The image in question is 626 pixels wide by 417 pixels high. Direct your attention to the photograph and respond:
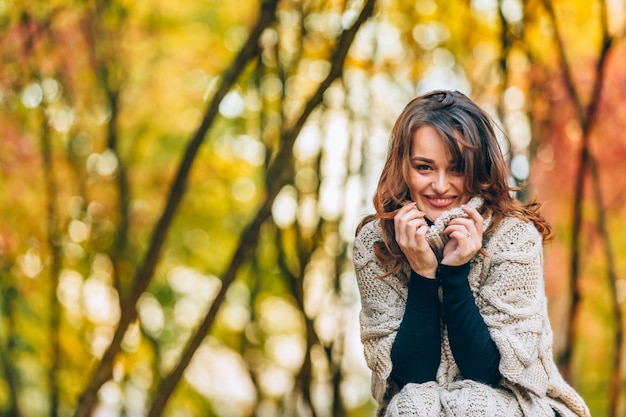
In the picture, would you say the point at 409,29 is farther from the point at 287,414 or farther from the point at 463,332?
the point at 463,332

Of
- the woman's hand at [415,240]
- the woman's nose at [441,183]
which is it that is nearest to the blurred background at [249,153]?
the woman's nose at [441,183]

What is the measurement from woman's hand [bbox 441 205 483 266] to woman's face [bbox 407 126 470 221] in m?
0.11

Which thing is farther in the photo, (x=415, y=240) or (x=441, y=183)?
(x=441, y=183)

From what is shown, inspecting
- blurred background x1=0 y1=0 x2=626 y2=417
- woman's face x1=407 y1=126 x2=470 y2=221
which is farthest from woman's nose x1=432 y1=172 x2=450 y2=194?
blurred background x1=0 y1=0 x2=626 y2=417

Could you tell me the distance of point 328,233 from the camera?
821 cm

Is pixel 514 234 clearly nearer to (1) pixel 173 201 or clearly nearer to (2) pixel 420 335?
(2) pixel 420 335

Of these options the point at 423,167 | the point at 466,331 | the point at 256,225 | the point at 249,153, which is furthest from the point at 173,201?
the point at 249,153

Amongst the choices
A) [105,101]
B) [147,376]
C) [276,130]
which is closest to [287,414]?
[276,130]

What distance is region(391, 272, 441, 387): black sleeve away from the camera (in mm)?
2758

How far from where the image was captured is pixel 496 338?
107 inches

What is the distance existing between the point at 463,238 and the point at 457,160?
273 mm

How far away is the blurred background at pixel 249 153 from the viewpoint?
Result: 6043mm

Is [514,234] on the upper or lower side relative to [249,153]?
lower

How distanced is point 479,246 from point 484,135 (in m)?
0.36
